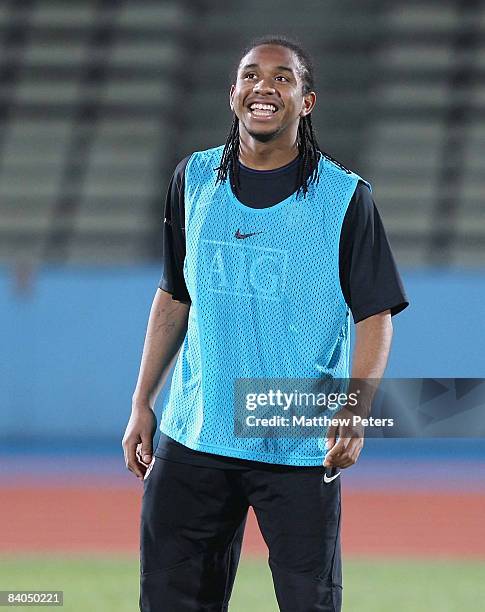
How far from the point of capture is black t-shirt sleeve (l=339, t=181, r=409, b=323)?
3.71 meters

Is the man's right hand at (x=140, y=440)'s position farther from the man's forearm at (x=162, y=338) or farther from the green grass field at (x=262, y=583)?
the green grass field at (x=262, y=583)

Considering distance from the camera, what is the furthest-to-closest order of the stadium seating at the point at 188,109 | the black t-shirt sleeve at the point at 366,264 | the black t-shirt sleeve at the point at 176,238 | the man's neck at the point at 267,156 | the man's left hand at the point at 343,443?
the stadium seating at the point at 188,109 < the black t-shirt sleeve at the point at 176,238 < the man's neck at the point at 267,156 < the black t-shirt sleeve at the point at 366,264 < the man's left hand at the point at 343,443

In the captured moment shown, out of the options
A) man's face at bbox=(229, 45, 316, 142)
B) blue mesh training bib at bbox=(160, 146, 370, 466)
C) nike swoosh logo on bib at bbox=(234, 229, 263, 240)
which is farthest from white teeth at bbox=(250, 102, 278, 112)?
nike swoosh logo on bib at bbox=(234, 229, 263, 240)

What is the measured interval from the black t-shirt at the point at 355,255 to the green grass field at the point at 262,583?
256cm

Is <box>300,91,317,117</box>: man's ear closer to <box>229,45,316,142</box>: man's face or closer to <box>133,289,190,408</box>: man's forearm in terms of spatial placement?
<box>229,45,316,142</box>: man's face

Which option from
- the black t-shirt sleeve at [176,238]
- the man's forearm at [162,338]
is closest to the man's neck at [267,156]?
the black t-shirt sleeve at [176,238]

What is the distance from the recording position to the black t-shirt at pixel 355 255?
146 inches

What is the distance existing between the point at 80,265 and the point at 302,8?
5.87 meters

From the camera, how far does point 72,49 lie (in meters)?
17.9

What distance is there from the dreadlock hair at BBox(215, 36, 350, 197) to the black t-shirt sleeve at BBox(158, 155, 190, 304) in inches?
5.3

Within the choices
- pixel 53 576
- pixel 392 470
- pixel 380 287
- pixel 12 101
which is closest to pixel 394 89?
pixel 12 101

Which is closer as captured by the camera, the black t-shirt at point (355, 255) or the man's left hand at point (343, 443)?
the man's left hand at point (343, 443)

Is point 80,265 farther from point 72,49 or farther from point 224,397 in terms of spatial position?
point 224,397

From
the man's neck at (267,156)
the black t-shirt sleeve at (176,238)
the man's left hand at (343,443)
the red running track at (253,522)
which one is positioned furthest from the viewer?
the red running track at (253,522)
